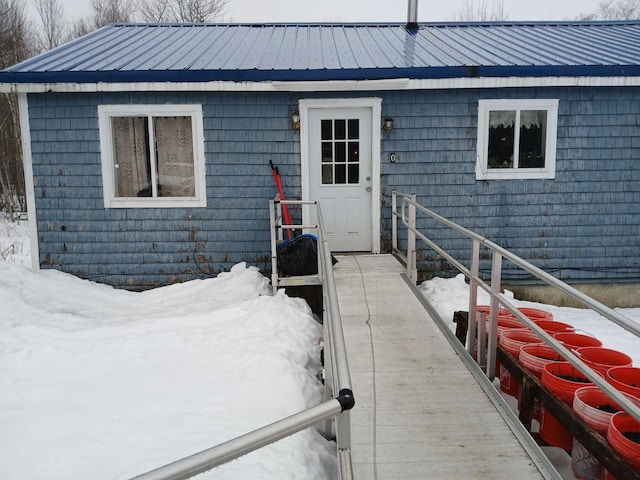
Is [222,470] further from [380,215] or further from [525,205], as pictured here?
[525,205]

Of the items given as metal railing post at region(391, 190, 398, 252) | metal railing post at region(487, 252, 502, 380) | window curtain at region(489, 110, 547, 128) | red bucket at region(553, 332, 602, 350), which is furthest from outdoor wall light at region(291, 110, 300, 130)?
red bucket at region(553, 332, 602, 350)

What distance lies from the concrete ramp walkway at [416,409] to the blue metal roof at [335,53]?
11.4 feet

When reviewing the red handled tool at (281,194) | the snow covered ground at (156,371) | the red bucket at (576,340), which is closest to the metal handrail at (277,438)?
the snow covered ground at (156,371)

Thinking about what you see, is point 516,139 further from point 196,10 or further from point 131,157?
point 196,10

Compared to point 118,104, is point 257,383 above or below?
below

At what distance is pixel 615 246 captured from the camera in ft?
25.2

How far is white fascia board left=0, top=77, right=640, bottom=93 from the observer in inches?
272

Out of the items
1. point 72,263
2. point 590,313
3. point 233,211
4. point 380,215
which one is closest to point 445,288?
point 380,215

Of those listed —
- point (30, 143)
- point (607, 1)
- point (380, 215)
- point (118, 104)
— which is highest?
point (607, 1)

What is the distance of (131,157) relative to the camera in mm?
7480

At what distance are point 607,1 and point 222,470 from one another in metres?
50.1

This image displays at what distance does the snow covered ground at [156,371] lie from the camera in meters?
3.42

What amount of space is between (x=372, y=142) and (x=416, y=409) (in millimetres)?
4616

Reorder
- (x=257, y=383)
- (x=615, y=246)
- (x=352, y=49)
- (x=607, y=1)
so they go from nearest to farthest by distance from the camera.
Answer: (x=257, y=383) → (x=615, y=246) → (x=352, y=49) → (x=607, y=1)
